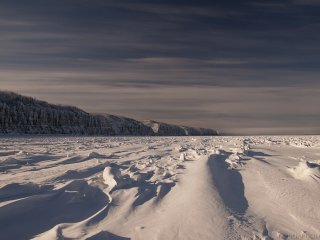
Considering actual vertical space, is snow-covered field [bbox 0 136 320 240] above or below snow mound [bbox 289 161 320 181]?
below

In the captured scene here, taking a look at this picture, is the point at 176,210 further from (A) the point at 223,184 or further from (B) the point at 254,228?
(A) the point at 223,184

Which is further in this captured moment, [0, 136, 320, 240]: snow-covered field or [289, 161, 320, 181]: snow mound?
[289, 161, 320, 181]: snow mound

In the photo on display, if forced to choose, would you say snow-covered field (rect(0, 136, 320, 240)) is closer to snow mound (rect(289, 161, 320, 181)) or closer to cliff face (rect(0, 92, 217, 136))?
snow mound (rect(289, 161, 320, 181))

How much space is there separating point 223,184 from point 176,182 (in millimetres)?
657

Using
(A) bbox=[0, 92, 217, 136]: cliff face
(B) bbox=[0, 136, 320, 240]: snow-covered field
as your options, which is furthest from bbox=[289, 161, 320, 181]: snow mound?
(A) bbox=[0, 92, 217, 136]: cliff face

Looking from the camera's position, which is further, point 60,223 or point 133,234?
point 60,223

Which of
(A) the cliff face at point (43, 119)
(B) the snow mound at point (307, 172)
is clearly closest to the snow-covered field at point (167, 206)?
(B) the snow mound at point (307, 172)

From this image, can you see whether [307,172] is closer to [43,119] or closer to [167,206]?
[167,206]

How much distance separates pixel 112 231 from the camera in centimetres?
365

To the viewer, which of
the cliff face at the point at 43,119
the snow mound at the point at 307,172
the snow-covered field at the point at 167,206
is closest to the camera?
the snow-covered field at the point at 167,206

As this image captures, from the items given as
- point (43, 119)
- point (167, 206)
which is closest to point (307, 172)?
point (167, 206)

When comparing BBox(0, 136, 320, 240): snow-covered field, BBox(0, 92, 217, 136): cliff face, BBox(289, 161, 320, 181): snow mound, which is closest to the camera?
BBox(0, 136, 320, 240): snow-covered field

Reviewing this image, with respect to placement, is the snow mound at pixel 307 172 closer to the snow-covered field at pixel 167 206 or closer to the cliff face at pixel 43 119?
the snow-covered field at pixel 167 206

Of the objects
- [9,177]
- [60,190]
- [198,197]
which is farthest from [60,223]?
[9,177]
